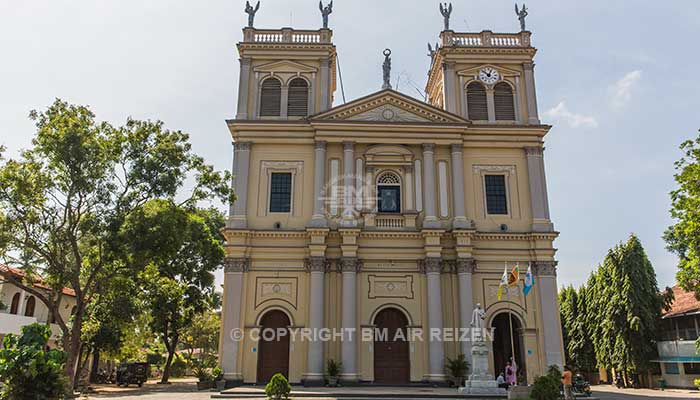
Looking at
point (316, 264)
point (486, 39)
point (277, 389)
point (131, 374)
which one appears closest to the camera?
point (277, 389)

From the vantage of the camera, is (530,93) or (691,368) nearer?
(530,93)

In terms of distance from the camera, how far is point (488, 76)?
26469 millimetres

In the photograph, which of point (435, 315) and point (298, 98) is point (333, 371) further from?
point (298, 98)

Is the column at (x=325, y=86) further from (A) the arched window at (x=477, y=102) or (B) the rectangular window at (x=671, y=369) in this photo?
(B) the rectangular window at (x=671, y=369)

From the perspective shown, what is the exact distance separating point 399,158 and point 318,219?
483 cm

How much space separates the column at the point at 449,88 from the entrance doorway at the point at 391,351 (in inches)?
396

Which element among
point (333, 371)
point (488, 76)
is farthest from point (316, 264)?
point (488, 76)

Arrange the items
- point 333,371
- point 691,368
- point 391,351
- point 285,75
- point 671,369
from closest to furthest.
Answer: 1. point 333,371
2. point 391,351
3. point 285,75
4. point 691,368
5. point 671,369

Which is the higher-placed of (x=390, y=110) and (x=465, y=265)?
(x=390, y=110)

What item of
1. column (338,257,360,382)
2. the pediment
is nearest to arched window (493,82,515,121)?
the pediment

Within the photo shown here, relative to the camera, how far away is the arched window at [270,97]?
2572 cm

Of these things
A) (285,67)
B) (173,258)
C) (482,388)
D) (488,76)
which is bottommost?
(482,388)

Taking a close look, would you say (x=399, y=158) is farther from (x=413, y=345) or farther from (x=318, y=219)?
(x=413, y=345)

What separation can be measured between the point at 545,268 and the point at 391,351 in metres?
7.47
